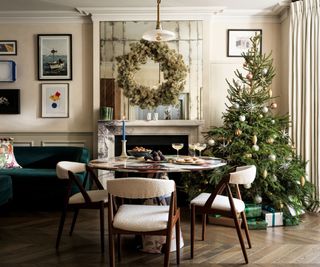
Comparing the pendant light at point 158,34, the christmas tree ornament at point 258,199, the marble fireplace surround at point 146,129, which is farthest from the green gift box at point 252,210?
the pendant light at point 158,34

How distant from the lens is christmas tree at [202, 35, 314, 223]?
3836 mm

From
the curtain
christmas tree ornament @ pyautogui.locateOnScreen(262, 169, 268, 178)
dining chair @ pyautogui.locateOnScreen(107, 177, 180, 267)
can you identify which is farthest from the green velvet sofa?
the curtain


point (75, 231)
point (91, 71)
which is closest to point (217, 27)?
point (91, 71)

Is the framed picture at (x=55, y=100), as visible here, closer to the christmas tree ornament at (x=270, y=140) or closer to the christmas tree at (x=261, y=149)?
the christmas tree at (x=261, y=149)

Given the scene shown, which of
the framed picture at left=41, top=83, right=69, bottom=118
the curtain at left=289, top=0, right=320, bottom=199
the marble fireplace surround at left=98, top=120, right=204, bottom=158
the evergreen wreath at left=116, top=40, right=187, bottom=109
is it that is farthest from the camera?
the framed picture at left=41, top=83, right=69, bottom=118

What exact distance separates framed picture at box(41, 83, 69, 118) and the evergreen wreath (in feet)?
3.43

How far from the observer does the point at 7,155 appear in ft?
15.6

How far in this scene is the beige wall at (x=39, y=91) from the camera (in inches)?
206

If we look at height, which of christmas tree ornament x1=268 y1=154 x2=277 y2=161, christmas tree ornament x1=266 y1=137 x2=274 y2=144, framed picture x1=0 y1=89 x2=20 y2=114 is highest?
framed picture x1=0 y1=89 x2=20 y2=114

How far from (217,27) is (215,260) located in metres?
3.53

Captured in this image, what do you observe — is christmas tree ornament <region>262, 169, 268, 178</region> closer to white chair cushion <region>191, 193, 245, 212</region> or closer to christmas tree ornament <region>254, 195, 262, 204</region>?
christmas tree ornament <region>254, 195, 262, 204</region>

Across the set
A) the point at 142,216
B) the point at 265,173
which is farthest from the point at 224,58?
the point at 142,216

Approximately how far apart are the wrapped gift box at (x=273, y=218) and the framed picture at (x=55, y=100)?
122 inches

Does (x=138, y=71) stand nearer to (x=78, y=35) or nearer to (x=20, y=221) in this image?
(x=78, y=35)
